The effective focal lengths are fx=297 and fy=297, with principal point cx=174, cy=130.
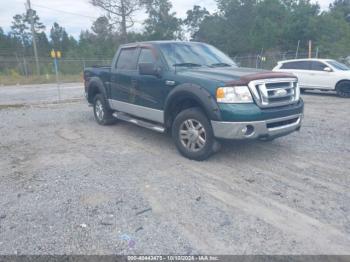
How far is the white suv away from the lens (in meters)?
11.9

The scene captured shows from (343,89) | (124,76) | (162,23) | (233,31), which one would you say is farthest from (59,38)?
(124,76)

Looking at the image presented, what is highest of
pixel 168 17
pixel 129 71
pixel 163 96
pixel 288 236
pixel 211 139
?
pixel 168 17

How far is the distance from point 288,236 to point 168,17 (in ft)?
167

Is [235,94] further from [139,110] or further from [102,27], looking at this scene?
[102,27]

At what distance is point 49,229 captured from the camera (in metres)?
3.01

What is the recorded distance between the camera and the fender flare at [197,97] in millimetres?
4312

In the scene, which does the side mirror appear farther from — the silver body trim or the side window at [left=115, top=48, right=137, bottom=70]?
the side window at [left=115, top=48, right=137, bottom=70]

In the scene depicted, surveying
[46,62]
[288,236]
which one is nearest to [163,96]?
[288,236]

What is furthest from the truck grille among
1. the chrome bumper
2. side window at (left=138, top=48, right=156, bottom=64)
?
side window at (left=138, top=48, right=156, bottom=64)

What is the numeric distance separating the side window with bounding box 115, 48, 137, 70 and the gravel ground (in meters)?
1.54

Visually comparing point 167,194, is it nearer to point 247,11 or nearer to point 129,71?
point 129,71

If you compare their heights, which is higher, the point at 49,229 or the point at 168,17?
the point at 168,17

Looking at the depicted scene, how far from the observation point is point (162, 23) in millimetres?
49844

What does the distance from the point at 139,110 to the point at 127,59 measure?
4.18ft
